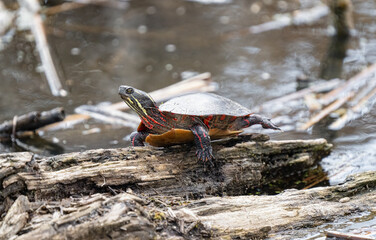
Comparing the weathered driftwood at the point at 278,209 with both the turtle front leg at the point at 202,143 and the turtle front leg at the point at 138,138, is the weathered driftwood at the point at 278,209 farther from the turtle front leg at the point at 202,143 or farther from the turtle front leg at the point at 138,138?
the turtle front leg at the point at 138,138

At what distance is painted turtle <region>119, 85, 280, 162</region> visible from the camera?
3141mm

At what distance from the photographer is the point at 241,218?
272cm

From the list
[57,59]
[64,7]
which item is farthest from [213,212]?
[64,7]

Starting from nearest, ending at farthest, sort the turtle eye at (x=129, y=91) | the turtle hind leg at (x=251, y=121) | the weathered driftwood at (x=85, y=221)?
the weathered driftwood at (x=85, y=221)
the turtle eye at (x=129, y=91)
the turtle hind leg at (x=251, y=121)

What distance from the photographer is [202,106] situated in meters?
3.21

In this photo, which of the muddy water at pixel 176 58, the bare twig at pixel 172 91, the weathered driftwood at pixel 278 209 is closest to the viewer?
the weathered driftwood at pixel 278 209

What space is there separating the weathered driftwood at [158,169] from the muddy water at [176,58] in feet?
2.11

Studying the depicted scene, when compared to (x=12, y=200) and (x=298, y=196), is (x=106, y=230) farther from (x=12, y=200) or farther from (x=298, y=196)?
(x=298, y=196)

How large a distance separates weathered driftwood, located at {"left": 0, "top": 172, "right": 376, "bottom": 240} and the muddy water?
28.7 inches

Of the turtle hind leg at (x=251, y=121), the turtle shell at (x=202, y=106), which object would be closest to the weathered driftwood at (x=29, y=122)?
the turtle shell at (x=202, y=106)

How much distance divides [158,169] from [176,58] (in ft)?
13.8

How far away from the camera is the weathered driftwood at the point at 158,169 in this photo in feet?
9.01

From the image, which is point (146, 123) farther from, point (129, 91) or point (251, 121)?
point (251, 121)

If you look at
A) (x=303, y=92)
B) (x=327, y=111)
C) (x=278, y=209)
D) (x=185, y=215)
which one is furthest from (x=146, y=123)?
(x=303, y=92)
